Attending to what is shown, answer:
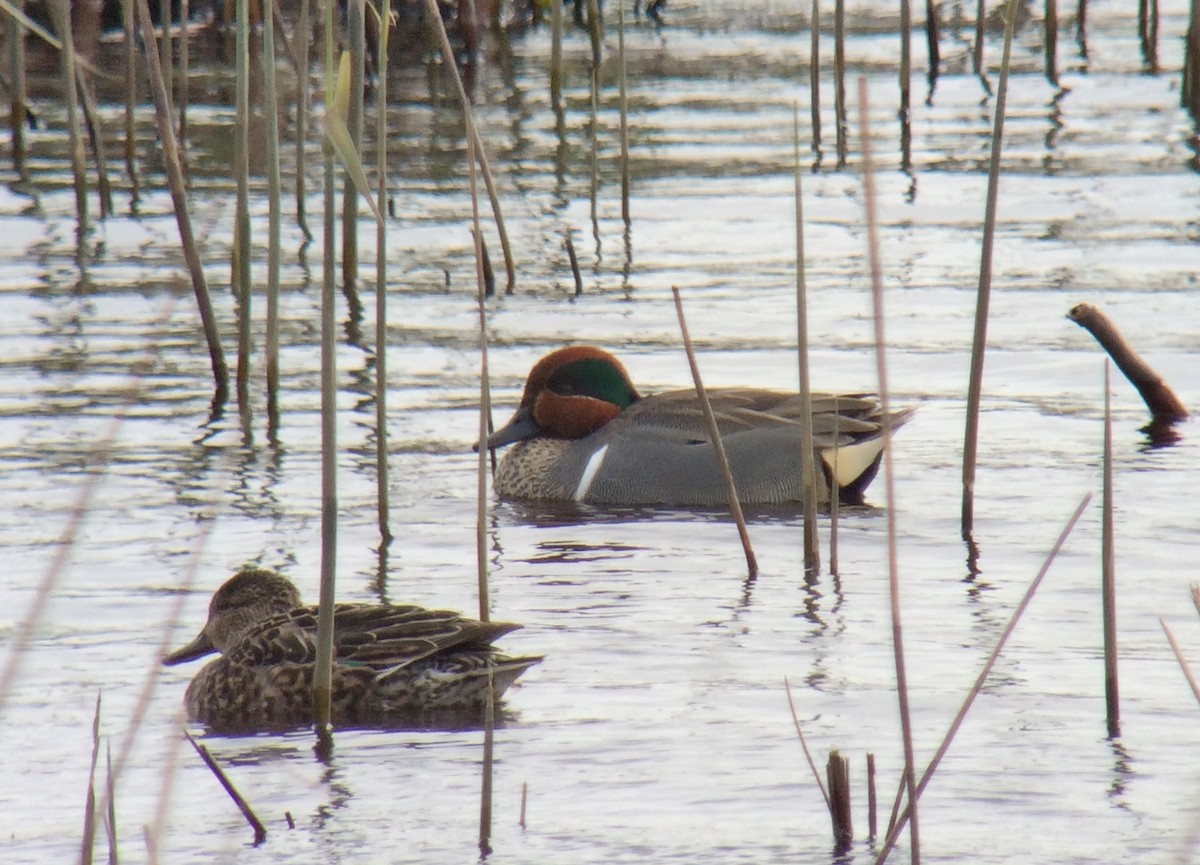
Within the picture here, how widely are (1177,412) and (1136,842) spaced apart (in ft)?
15.0

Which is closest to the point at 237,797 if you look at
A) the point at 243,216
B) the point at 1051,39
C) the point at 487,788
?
the point at 487,788

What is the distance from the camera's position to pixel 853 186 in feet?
48.6

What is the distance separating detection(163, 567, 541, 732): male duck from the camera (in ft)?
18.7

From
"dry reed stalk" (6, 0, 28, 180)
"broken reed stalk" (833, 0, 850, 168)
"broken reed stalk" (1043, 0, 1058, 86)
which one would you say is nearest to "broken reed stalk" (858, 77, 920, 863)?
"dry reed stalk" (6, 0, 28, 180)

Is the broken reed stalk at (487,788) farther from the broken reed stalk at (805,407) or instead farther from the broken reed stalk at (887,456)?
the broken reed stalk at (805,407)

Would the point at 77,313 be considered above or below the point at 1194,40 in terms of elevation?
below

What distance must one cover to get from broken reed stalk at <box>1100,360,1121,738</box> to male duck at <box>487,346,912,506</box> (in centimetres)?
288

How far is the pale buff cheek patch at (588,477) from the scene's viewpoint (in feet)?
28.3

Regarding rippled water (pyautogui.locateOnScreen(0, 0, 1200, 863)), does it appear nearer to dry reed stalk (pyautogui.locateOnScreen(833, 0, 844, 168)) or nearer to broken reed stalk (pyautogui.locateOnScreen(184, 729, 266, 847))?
broken reed stalk (pyautogui.locateOnScreen(184, 729, 266, 847))

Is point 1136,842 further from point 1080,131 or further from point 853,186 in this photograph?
point 1080,131

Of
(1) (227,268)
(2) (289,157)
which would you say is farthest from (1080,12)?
(1) (227,268)

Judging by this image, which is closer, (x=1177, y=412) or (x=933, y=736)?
(x=933, y=736)

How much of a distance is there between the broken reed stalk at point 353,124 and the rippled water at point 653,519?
1.40 ft

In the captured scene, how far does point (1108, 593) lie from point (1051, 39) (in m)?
14.3
